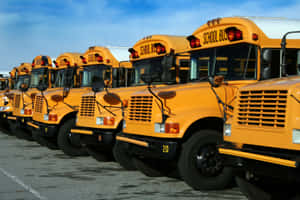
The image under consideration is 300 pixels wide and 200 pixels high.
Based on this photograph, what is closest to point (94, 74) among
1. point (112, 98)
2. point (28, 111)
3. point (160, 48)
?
point (28, 111)

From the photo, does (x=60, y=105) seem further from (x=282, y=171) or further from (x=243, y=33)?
(x=282, y=171)

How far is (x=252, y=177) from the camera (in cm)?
518

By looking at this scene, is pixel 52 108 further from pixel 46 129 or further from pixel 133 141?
pixel 133 141

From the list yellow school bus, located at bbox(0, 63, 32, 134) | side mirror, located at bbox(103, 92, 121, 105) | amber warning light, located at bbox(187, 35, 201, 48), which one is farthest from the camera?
yellow school bus, located at bbox(0, 63, 32, 134)

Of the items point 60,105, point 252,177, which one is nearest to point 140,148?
point 252,177

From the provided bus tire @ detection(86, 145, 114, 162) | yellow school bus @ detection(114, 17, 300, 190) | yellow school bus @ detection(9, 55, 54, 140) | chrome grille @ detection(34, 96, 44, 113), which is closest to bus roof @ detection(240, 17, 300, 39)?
yellow school bus @ detection(114, 17, 300, 190)

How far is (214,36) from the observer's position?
23.6 feet

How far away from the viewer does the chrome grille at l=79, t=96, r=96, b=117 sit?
8.89 meters

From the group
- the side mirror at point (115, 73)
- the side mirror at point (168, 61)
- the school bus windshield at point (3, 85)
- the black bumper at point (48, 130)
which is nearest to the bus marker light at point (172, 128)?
the side mirror at point (168, 61)

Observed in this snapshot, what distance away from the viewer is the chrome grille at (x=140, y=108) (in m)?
6.79

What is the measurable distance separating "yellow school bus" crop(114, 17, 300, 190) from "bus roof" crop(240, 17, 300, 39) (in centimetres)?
2

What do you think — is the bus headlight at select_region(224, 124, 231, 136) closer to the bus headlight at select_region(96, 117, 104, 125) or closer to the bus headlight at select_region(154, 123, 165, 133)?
the bus headlight at select_region(154, 123, 165, 133)

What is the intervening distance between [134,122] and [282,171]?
2.97 metres

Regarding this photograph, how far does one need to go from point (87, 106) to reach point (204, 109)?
3.17 meters
